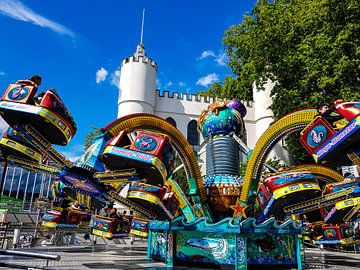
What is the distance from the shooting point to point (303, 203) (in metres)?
7.08

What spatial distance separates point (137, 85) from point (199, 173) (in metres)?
30.7

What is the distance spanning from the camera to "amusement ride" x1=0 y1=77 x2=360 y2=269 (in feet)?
17.8

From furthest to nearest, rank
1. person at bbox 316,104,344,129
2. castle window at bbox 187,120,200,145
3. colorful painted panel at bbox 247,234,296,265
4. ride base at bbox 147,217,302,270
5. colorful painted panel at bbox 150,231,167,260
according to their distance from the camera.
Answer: castle window at bbox 187,120,200,145 < colorful painted panel at bbox 150,231,167,260 < colorful painted panel at bbox 247,234,296,265 < ride base at bbox 147,217,302,270 < person at bbox 316,104,344,129

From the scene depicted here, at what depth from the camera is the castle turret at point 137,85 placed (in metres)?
36.0

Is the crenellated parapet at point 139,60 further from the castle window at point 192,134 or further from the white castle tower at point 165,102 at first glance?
the castle window at point 192,134

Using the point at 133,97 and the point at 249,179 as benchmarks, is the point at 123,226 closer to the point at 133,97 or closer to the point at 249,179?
the point at 249,179

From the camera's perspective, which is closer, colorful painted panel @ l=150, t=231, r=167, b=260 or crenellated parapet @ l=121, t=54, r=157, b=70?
colorful painted panel @ l=150, t=231, r=167, b=260

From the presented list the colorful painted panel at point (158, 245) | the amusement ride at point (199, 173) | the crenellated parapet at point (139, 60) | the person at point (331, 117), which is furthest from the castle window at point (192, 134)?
the person at point (331, 117)

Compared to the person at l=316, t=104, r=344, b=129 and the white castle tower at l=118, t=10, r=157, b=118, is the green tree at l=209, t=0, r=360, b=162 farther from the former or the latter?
the white castle tower at l=118, t=10, r=157, b=118

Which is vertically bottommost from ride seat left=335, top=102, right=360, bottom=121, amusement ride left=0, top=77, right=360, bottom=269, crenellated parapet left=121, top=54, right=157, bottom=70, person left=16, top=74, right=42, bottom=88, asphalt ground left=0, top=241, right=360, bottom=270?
asphalt ground left=0, top=241, right=360, bottom=270

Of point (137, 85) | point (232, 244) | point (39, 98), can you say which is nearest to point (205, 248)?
point (232, 244)

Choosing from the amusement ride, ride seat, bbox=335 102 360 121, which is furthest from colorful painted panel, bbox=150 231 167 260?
ride seat, bbox=335 102 360 121

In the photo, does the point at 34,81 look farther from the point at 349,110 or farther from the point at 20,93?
the point at 349,110

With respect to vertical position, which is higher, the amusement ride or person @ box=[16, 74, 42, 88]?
person @ box=[16, 74, 42, 88]
